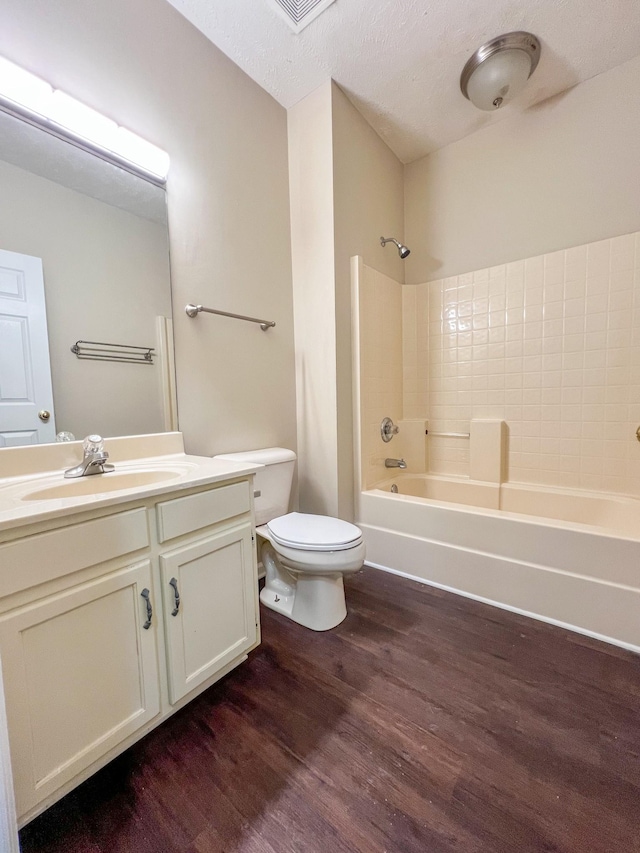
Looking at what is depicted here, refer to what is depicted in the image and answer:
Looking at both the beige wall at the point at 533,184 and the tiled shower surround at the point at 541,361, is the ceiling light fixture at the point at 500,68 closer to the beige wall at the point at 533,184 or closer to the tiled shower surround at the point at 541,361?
the beige wall at the point at 533,184

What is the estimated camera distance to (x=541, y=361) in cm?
210

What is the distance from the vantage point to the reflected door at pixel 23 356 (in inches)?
43.9

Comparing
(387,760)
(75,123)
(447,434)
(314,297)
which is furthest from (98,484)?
(447,434)

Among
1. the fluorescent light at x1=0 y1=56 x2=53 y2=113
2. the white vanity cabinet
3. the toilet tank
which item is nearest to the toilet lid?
the toilet tank

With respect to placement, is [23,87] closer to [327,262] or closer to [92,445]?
[92,445]

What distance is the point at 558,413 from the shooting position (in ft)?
6.79

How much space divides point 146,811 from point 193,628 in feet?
1.27

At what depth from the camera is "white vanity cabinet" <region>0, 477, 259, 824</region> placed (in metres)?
0.75

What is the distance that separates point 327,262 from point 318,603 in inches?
69.0

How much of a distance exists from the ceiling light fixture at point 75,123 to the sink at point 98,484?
121 centimetres

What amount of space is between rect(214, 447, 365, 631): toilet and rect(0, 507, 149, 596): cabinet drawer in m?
0.66

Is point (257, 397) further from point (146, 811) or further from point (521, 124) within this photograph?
point (521, 124)

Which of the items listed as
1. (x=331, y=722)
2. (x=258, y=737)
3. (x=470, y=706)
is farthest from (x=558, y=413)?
(x=258, y=737)

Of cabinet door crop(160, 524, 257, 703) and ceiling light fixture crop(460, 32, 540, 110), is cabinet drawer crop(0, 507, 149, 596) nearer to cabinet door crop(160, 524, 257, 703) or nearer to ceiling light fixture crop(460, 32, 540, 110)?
cabinet door crop(160, 524, 257, 703)
